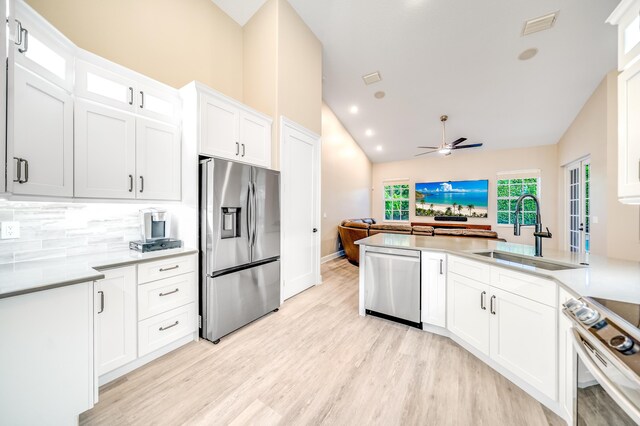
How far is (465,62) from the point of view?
158 inches

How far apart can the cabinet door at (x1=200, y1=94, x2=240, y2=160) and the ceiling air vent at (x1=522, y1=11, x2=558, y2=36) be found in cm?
434

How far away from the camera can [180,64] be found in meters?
2.66

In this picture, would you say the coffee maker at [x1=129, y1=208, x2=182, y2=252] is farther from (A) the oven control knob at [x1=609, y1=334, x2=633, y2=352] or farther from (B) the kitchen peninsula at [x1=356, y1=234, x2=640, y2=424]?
(A) the oven control knob at [x1=609, y1=334, x2=633, y2=352]

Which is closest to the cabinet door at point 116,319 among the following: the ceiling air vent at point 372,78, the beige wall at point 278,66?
the beige wall at point 278,66

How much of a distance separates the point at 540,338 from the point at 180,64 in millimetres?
4197

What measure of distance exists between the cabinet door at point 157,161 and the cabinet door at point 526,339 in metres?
3.00

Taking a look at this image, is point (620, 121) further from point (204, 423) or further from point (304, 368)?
point (204, 423)

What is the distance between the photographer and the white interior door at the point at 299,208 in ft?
10.3

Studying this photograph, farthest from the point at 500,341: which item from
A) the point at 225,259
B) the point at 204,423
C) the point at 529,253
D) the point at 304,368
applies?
the point at 225,259

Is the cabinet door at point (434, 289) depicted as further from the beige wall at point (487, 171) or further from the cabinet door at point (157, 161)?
the beige wall at point (487, 171)

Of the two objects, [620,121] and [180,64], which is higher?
[180,64]

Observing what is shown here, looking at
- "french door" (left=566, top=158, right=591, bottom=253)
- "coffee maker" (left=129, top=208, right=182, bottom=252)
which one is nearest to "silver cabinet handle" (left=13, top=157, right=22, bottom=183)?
"coffee maker" (left=129, top=208, right=182, bottom=252)

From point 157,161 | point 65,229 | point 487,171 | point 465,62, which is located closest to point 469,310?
point 157,161

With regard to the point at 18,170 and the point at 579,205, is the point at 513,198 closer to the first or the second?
the point at 579,205
